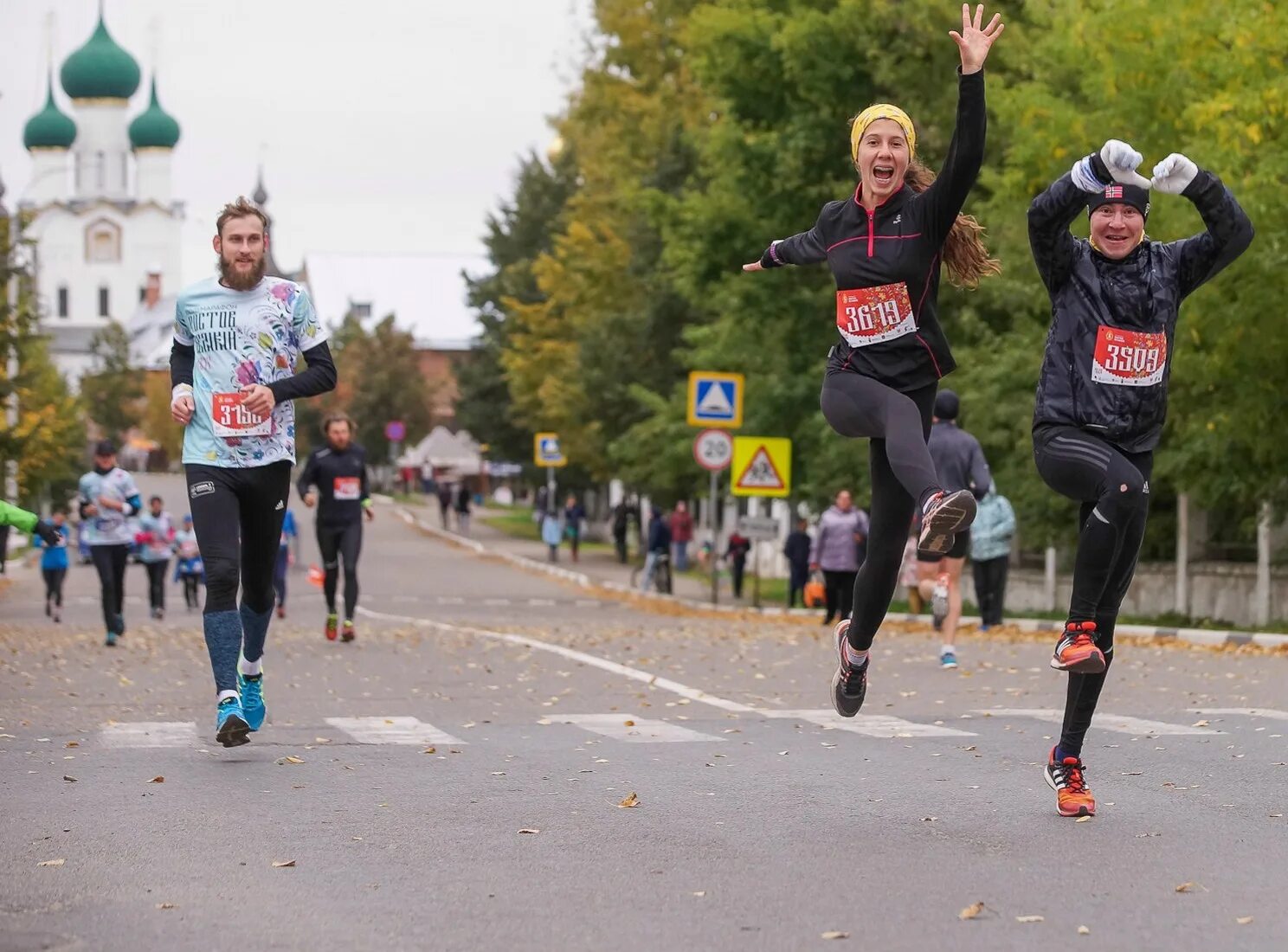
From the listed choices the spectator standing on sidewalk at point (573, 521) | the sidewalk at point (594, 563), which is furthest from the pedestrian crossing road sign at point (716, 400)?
the spectator standing on sidewalk at point (573, 521)

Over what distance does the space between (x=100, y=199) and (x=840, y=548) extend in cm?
15799

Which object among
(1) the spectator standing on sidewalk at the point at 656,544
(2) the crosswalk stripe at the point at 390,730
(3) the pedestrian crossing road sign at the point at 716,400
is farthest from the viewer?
(1) the spectator standing on sidewalk at the point at 656,544

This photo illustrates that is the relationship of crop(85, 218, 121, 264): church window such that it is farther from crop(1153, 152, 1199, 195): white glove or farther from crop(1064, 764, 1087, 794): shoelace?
crop(1064, 764, 1087, 794): shoelace

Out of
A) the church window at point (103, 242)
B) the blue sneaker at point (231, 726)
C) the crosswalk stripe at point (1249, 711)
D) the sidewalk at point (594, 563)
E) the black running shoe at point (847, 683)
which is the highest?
the church window at point (103, 242)

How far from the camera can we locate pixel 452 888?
18.5 ft

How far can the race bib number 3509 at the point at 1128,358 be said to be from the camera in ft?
23.2

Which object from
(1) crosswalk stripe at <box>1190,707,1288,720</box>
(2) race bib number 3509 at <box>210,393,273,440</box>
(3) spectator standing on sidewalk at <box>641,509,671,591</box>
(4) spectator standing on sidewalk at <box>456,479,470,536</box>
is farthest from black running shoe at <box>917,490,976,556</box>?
(4) spectator standing on sidewalk at <box>456,479,470,536</box>

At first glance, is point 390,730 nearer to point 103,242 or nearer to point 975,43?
point 975,43

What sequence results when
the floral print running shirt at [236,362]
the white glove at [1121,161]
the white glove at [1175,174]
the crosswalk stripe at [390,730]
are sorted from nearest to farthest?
the white glove at [1121,161] < the white glove at [1175,174] < the floral print running shirt at [236,362] < the crosswalk stripe at [390,730]

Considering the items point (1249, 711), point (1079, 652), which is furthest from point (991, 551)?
point (1079, 652)

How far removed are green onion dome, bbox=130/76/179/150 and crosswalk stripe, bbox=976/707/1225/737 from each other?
529ft

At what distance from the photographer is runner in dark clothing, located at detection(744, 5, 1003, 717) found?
24.8ft

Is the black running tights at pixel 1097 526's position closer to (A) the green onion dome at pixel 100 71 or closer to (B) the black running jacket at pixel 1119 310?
(B) the black running jacket at pixel 1119 310

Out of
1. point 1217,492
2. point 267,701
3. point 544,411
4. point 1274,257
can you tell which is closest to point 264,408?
point 267,701
